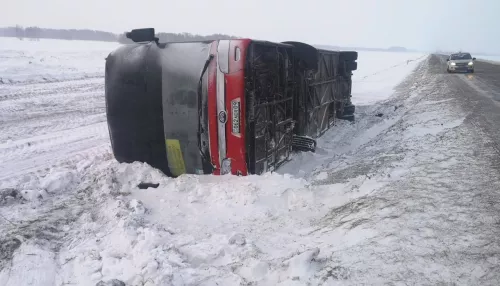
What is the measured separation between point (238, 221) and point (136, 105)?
2.38 metres

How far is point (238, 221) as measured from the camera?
388 centimetres

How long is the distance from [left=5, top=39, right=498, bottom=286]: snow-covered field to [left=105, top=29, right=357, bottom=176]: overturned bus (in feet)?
1.07

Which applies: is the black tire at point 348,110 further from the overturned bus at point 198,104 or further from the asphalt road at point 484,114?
the overturned bus at point 198,104

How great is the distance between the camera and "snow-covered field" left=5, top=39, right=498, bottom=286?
110 inches

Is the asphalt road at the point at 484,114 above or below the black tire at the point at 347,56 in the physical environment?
below

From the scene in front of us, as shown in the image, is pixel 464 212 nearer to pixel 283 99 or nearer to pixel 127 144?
pixel 283 99

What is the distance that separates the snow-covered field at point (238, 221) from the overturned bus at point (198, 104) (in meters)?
0.33

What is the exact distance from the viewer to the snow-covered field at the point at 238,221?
110 inches

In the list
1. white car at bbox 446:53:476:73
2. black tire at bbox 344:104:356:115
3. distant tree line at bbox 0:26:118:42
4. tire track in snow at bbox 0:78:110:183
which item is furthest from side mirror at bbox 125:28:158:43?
distant tree line at bbox 0:26:118:42

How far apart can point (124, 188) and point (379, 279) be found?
11.4ft

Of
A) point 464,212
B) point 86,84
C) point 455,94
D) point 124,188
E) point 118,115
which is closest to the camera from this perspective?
point 464,212

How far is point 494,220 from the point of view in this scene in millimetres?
3299

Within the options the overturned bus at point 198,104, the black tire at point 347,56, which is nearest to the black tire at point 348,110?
the black tire at point 347,56

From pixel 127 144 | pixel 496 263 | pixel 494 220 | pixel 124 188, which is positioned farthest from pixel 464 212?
pixel 127 144
